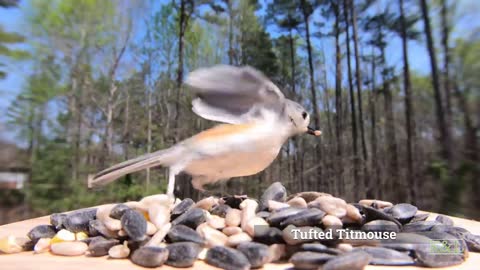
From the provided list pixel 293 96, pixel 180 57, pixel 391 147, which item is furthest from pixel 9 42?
pixel 391 147

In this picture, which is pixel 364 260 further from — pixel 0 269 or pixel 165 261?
pixel 0 269

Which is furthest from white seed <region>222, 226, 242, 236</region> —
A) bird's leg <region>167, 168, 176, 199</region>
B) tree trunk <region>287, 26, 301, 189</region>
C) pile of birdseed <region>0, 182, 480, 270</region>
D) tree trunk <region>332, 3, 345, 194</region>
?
tree trunk <region>332, 3, 345, 194</region>

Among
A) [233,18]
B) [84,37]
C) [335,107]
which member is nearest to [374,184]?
[335,107]

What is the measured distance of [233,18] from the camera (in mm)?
4012

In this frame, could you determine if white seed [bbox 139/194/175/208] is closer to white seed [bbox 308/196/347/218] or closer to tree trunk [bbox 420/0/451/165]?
white seed [bbox 308/196/347/218]

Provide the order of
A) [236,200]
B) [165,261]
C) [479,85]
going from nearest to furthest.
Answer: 1. [165,261]
2. [236,200]
3. [479,85]

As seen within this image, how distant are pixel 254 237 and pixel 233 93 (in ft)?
2.09

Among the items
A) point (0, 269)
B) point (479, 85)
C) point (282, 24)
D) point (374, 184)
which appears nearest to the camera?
point (0, 269)

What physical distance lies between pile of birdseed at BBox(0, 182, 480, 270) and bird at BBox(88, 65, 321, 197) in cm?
22

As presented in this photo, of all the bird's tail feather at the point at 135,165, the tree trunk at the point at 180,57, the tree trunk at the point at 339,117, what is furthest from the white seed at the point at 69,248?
the tree trunk at the point at 339,117

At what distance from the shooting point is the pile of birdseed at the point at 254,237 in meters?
0.83

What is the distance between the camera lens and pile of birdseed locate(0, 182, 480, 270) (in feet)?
2.73

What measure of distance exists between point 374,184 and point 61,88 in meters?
3.52

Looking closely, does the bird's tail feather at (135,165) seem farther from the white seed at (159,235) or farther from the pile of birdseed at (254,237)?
the white seed at (159,235)
